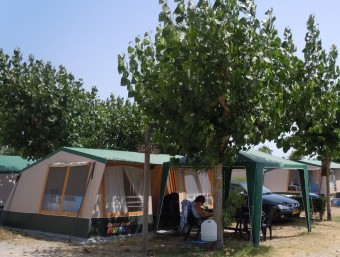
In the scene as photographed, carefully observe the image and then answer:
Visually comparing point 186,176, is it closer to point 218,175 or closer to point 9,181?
point 218,175

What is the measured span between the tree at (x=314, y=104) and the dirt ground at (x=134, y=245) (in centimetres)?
236

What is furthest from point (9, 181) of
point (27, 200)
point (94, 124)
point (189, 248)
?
point (189, 248)

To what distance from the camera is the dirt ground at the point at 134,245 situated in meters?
9.42

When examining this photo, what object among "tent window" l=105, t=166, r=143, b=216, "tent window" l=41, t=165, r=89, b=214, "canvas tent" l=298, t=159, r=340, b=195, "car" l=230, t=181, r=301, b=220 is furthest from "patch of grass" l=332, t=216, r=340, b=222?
"canvas tent" l=298, t=159, r=340, b=195

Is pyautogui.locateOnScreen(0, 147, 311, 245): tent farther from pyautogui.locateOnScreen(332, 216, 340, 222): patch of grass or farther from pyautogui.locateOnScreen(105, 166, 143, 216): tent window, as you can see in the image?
pyautogui.locateOnScreen(332, 216, 340, 222): patch of grass

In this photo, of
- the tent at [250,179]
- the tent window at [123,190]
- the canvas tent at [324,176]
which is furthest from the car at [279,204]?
the canvas tent at [324,176]

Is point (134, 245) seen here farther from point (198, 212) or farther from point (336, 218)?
point (336, 218)

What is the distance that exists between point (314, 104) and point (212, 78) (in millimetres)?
3487

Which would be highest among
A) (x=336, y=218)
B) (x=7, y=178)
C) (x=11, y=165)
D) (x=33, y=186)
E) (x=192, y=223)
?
(x=11, y=165)

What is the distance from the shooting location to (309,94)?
10133mm

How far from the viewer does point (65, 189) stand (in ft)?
38.1

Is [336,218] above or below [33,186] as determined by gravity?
above

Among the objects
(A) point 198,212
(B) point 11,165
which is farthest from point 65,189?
(B) point 11,165

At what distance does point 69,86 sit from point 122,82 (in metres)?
7.95
